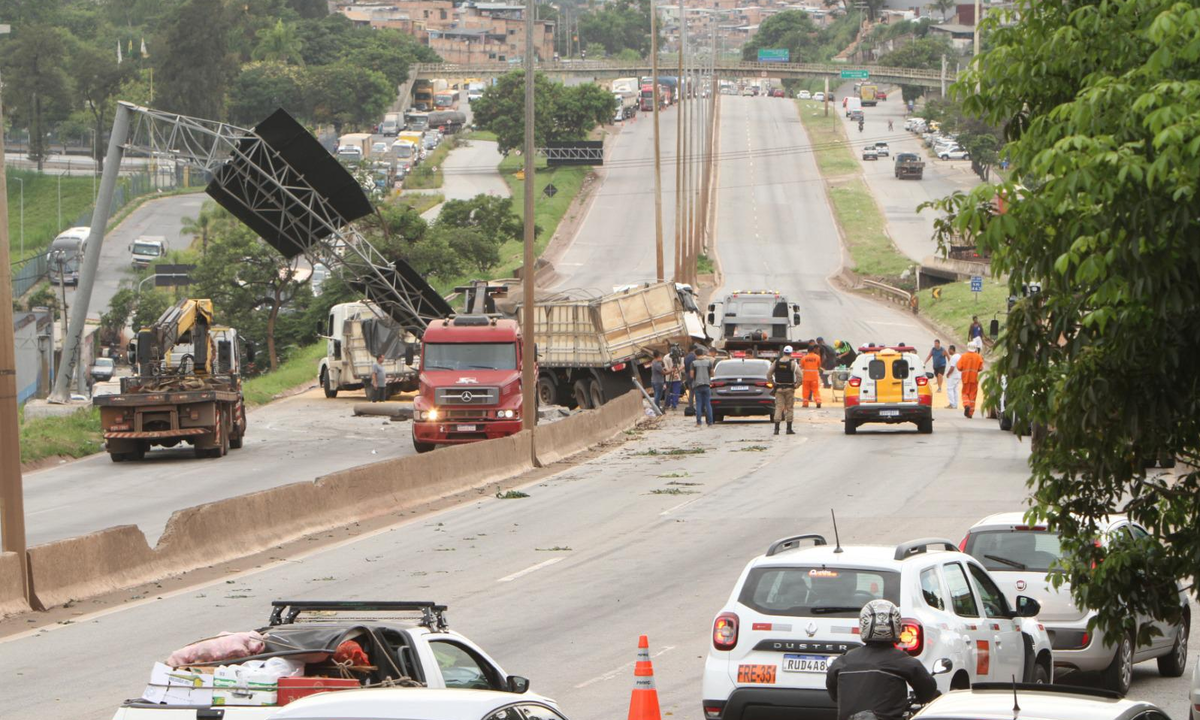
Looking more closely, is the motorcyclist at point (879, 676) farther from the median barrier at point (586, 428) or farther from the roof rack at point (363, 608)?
the median barrier at point (586, 428)

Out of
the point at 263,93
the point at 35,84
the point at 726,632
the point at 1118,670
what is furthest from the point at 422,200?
the point at 726,632

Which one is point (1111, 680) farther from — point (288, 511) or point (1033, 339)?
point (288, 511)

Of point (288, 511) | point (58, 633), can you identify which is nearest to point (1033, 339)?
point (58, 633)

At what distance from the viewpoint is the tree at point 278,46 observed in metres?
187

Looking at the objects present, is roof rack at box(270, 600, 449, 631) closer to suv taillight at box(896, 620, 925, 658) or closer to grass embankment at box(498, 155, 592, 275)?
suv taillight at box(896, 620, 925, 658)

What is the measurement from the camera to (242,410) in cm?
3812

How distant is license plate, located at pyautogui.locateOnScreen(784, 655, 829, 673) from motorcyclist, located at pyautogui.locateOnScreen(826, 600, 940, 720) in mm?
1916

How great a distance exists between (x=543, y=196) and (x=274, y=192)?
8297cm

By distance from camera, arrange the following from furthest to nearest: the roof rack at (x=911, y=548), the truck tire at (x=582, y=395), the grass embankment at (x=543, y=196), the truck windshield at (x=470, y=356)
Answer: the grass embankment at (x=543, y=196) < the truck tire at (x=582, y=395) < the truck windshield at (x=470, y=356) < the roof rack at (x=911, y=548)

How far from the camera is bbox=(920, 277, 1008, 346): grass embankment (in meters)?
69.2

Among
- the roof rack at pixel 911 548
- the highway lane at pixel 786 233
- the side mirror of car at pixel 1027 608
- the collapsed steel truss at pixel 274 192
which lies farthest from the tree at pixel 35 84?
the side mirror of car at pixel 1027 608

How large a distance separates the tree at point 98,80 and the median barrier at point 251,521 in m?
138

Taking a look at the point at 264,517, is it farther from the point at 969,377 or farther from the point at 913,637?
the point at 969,377

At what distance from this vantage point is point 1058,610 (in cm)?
1402
